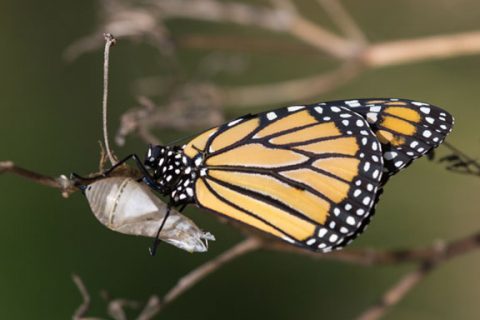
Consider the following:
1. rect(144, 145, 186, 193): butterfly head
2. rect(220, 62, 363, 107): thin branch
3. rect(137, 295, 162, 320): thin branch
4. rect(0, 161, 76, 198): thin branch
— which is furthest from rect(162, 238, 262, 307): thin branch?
rect(220, 62, 363, 107): thin branch

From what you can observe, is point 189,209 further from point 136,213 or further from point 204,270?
point 136,213

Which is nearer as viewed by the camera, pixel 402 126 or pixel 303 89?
pixel 402 126

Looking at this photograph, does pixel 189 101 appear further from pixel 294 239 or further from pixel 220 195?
pixel 294 239

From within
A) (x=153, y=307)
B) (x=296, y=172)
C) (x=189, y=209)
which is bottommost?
(x=153, y=307)

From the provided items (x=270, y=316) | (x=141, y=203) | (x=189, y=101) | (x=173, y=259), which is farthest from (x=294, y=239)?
(x=270, y=316)

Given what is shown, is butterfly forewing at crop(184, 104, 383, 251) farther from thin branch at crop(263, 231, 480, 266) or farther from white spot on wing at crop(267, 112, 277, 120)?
thin branch at crop(263, 231, 480, 266)

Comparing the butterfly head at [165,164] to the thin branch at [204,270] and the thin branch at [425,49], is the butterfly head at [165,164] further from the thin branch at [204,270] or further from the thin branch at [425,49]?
the thin branch at [425,49]

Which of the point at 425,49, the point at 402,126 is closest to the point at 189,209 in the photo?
the point at 425,49
